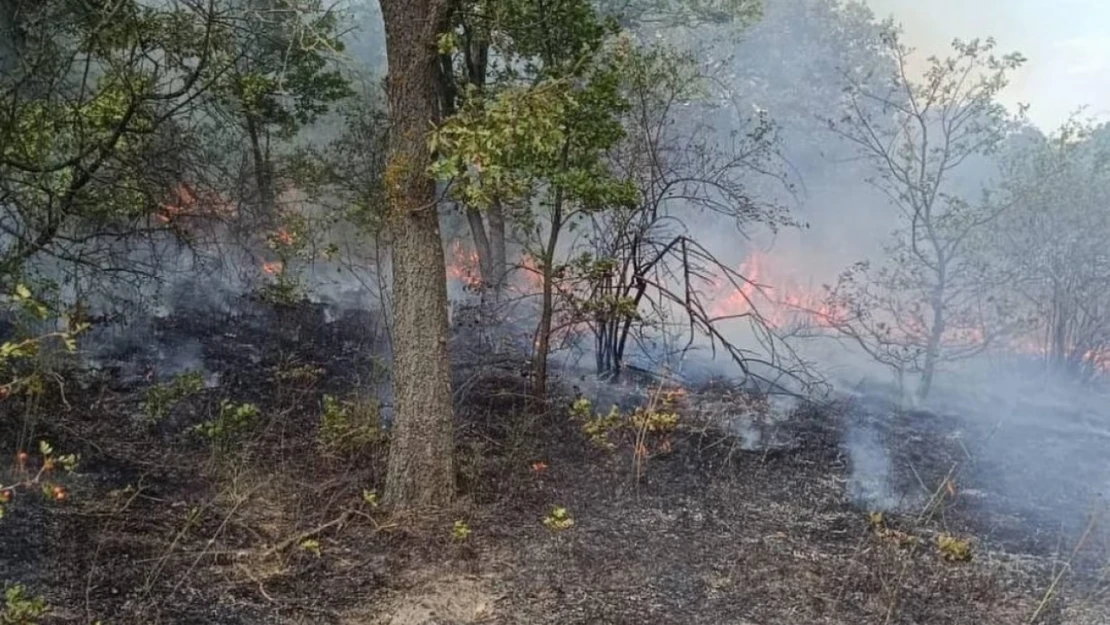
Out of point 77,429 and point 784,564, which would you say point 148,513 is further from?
point 784,564

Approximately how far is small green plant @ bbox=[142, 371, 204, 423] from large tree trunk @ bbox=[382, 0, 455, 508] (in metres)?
2.34

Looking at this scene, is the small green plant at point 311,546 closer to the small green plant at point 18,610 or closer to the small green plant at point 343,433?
the small green plant at point 343,433

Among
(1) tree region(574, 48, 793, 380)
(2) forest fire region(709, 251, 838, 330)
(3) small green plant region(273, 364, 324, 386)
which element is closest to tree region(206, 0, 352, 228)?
(3) small green plant region(273, 364, 324, 386)

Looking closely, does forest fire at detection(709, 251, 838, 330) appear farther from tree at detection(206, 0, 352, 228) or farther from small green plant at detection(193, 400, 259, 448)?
small green plant at detection(193, 400, 259, 448)

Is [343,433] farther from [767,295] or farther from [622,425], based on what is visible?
[767,295]

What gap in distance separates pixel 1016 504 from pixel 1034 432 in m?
2.90

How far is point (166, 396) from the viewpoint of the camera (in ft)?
21.8

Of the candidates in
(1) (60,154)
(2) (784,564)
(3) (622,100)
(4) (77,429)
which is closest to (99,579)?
(4) (77,429)

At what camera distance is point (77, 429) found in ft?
20.6

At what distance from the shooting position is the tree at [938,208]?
905 centimetres

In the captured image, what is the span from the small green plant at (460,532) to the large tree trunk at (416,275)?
368mm

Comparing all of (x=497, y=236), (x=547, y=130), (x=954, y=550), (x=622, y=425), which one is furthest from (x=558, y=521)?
(x=497, y=236)

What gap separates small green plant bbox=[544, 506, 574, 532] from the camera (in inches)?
204

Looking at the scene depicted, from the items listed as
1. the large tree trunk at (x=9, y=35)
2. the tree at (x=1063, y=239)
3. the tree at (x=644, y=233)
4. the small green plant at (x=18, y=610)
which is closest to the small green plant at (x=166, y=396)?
the large tree trunk at (x=9, y=35)
